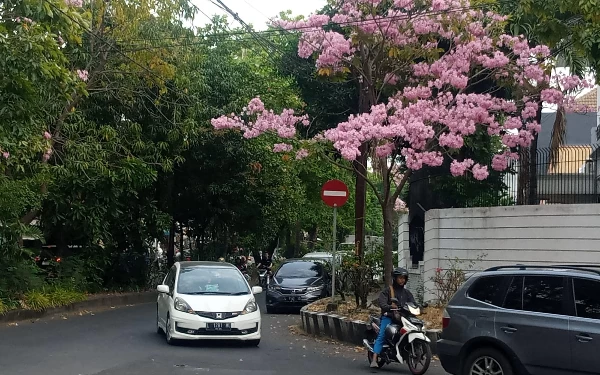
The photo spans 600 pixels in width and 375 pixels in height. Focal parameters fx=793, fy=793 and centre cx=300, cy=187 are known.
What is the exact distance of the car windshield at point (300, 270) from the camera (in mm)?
23094

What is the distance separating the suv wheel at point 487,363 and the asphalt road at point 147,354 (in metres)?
2.29

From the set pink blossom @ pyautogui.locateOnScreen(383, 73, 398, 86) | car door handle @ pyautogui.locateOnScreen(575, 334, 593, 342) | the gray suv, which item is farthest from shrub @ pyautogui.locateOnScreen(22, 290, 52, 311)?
car door handle @ pyautogui.locateOnScreen(575, 334, 593, 342)

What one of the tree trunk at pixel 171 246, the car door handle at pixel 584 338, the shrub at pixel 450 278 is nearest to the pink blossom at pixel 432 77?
the shrub at pixel 450 278

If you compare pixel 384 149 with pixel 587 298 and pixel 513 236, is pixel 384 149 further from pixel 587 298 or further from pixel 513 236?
pixel 587 298

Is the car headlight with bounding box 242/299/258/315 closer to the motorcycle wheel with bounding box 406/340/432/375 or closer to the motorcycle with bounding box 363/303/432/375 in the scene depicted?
the motorcycle with bounding box 363/303/432/375

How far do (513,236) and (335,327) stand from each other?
163 inches

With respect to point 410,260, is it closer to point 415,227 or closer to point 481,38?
point 415,227

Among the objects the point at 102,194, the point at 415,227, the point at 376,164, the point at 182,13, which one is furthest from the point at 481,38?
the point at 415,227

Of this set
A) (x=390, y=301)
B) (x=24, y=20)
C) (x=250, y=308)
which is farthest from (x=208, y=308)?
(x=24, y=20)

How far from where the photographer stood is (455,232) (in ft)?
57.1

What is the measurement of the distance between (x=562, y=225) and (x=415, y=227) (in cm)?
1407

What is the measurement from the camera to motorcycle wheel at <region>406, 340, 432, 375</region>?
36.0 feet

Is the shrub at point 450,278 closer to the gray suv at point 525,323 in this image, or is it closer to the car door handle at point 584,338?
the gray suv at point 525,323

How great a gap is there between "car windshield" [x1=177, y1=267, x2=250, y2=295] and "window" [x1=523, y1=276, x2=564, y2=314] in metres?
6.84
